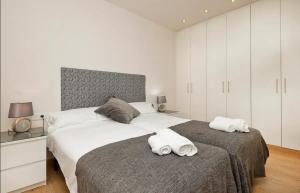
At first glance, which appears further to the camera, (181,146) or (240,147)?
(240,147)

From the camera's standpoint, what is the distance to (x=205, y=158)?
1202 mm

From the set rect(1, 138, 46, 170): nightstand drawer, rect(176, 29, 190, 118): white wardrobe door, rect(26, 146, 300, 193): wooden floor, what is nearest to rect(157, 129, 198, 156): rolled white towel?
rect(26, 146, 300, 193): wooden floor

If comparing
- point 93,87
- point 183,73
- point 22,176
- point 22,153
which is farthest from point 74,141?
point 183,73

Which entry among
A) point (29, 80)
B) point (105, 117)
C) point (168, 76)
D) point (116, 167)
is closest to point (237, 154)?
point (116, 167)

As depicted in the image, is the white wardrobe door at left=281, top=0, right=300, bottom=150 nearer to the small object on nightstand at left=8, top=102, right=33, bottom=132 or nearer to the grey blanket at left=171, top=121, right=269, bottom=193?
the grey blanket at left=171, top=121, right=269, bottom=193

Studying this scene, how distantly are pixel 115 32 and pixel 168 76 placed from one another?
72.7 inches

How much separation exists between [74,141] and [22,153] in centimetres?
61

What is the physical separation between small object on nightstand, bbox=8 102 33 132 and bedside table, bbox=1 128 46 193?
87 millimetres

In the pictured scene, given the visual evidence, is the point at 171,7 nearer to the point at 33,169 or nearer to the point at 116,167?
the point at 116,167

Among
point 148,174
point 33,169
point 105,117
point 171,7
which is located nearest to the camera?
point 148,174

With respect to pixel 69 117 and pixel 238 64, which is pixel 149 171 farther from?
pixel 238 64

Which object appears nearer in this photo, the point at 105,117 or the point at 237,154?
the point at 237,154

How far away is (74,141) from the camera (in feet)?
5.17

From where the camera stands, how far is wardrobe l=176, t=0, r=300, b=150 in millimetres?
2793
